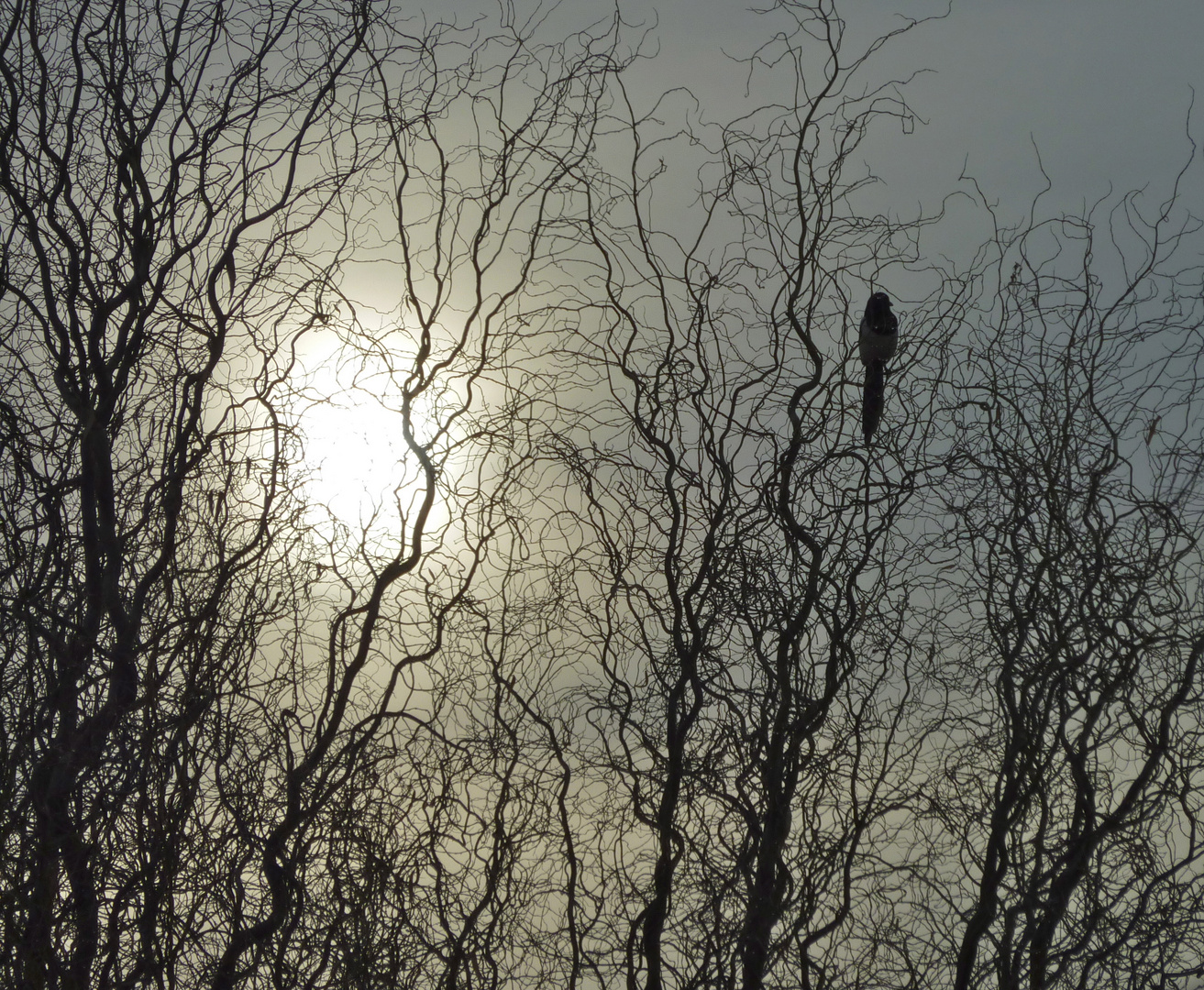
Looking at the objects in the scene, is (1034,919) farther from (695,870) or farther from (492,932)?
(492,932)

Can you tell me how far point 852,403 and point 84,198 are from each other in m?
2.91

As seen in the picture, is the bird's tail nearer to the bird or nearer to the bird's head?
the bird

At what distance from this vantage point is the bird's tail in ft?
13.8

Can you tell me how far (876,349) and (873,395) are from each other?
17cm

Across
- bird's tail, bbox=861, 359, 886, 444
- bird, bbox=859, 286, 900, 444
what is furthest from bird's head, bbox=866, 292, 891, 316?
bird's tail, bbox=861, 359, 886, 444

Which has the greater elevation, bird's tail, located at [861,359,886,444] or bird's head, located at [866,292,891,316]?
bird's head, located at [866,292,891,316]

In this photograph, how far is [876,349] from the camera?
13.8 feet

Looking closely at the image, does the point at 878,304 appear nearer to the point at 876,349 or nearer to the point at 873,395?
the point at 876,349

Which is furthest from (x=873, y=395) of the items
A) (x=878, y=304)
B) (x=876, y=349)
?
(x=878, y=304)

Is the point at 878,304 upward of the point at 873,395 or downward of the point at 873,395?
upward

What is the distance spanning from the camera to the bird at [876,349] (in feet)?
13.7

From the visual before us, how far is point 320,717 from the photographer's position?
3834 mm

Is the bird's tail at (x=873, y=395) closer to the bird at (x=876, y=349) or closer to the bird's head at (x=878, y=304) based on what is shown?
the bird at (x=876, y=349)

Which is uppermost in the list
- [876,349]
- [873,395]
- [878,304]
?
[878,304]
